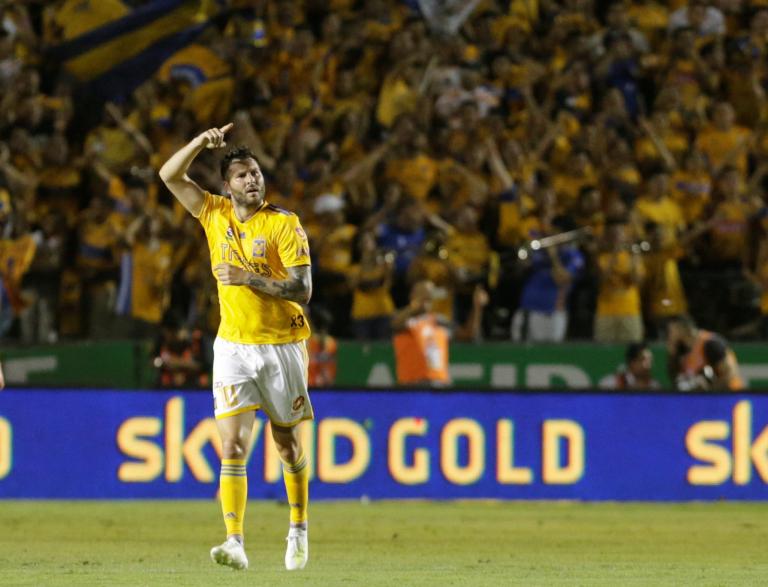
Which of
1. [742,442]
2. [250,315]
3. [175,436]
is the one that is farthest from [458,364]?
[250,315]

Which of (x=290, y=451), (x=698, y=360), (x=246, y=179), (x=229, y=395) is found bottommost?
(x=290, y=451)

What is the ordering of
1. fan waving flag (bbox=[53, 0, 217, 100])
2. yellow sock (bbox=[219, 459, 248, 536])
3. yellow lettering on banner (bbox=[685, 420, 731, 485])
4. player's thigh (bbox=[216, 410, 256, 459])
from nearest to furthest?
yellow sock (bbox=[219, 459, 248, 536]), player's thigh (bbox=[216, 410, 256, 459]), yellow lettering on banner (bbox=[685, 420, 731, 485]), fan waving flag (bbox=[53, 0, 217, 100])

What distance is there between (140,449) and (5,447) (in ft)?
4.00

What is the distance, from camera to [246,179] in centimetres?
902

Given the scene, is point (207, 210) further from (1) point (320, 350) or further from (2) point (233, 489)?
(1) point (320, 350)

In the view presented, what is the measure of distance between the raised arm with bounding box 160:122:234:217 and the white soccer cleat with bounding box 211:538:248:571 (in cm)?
192

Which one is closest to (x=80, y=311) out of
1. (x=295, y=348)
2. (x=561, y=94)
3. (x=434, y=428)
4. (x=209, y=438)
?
(x=209, y=438)

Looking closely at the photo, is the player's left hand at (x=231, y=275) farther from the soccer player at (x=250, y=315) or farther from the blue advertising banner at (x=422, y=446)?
the blue advertising banner at (x=422, y=446)

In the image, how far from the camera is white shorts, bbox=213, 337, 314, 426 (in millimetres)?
9070

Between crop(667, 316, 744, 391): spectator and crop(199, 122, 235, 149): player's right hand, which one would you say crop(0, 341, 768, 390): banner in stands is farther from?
crop(199, 122, 235, 149): player's right hand

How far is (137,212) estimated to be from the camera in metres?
16.6

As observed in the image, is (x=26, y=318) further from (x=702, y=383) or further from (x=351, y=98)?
(x=702, y=383)

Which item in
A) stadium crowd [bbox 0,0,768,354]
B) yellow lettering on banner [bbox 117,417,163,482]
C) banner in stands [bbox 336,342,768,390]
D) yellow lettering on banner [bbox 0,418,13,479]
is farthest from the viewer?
stadium crowd [bbox 0,0,768,354]

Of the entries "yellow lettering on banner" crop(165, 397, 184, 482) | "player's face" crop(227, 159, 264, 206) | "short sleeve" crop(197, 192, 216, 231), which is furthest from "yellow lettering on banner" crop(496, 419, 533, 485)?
"player's face" crop(227, 159, 264, 206)
